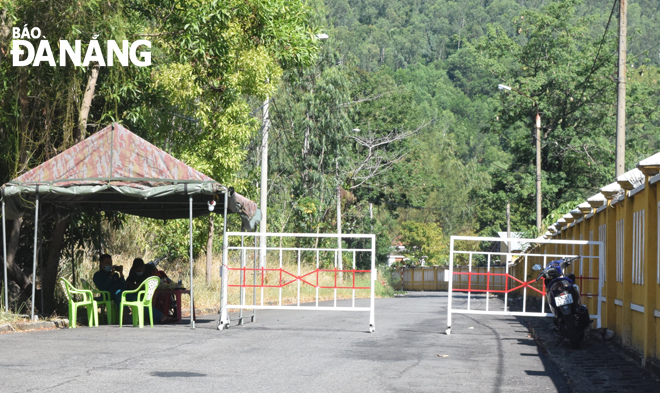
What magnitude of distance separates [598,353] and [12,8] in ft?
37.0

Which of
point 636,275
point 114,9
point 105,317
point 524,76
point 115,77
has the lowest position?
point 105,317

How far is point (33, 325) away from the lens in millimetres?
14133

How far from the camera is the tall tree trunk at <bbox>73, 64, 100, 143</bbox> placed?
1648 cm

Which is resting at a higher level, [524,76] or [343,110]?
[524,76]

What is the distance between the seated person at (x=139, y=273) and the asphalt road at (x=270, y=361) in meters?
1.61

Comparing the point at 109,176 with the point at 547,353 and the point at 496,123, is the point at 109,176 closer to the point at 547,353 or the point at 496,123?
the point at 547,353

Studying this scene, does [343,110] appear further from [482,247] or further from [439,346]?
[482,247]

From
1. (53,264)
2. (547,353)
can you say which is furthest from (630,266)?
(53,264)

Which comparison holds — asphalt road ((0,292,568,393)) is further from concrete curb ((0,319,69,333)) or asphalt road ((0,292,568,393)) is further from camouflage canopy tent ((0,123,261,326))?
camouflage canopy tent ((0,123,261,326))

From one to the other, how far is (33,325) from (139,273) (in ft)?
9.27

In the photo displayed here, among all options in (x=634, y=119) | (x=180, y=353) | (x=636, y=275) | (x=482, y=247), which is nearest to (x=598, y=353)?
(x=636, y=275)

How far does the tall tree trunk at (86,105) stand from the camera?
649 inches

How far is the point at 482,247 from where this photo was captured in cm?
8594
